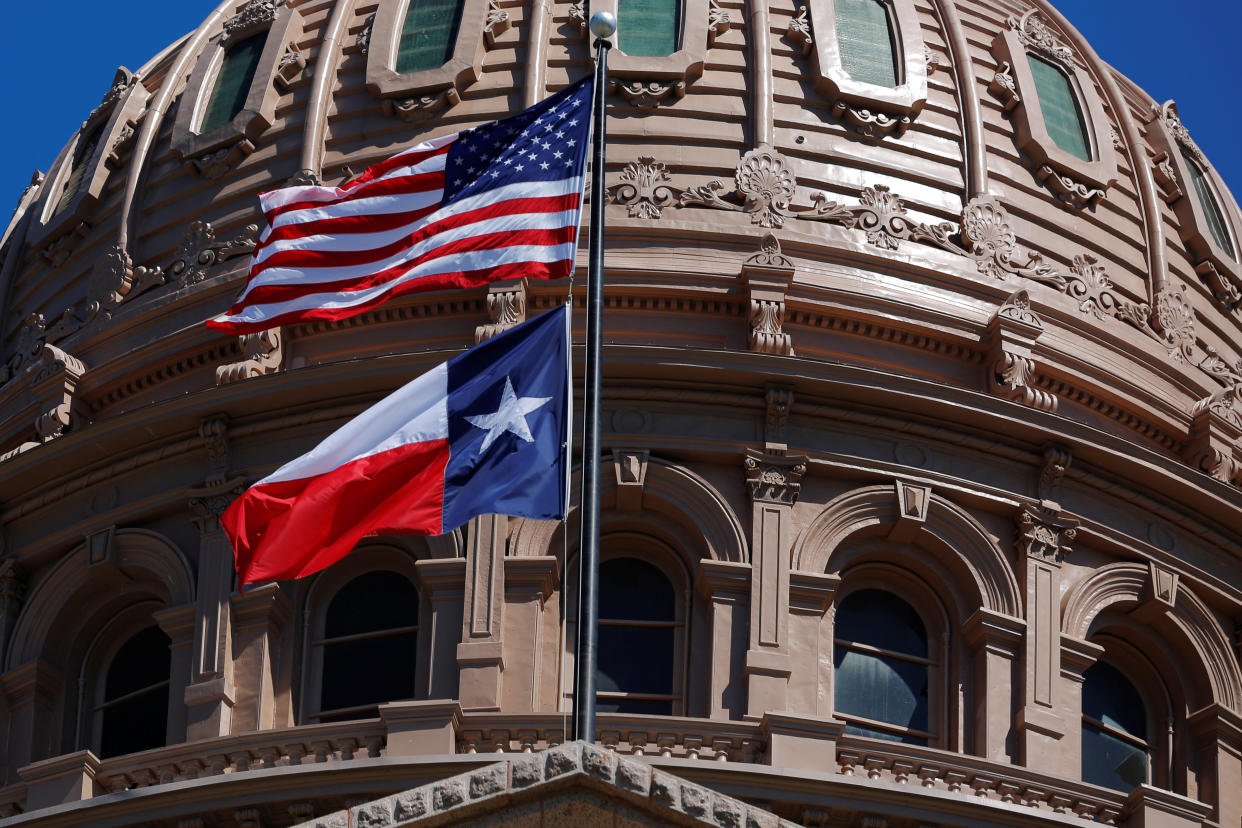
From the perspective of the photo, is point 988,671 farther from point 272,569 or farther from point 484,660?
point 272,569

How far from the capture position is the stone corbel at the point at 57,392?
42.2 m

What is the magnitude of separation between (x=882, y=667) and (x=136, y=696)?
958 centimetres

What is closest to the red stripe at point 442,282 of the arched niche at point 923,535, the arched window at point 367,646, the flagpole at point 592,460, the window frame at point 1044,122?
the flagpole at point 592,460

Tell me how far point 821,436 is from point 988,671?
149 inches

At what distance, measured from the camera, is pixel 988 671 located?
36938 mm

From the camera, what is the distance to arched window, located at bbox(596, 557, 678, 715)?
36.7 m

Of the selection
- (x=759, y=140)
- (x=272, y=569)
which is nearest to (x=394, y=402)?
(x=272, y=569)

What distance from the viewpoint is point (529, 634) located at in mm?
36344

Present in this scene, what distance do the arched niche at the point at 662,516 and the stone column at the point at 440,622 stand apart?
0.82 metres

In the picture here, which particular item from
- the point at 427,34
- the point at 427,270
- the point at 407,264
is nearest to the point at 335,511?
the point at 427,270

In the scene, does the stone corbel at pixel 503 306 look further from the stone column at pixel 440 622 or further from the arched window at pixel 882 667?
the arched window at pixel 882 667

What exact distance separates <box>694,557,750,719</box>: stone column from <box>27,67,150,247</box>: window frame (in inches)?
537

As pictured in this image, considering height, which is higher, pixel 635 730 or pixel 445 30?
pixel 445 30

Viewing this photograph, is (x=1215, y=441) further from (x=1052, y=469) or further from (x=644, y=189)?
(x=644, y=189)
